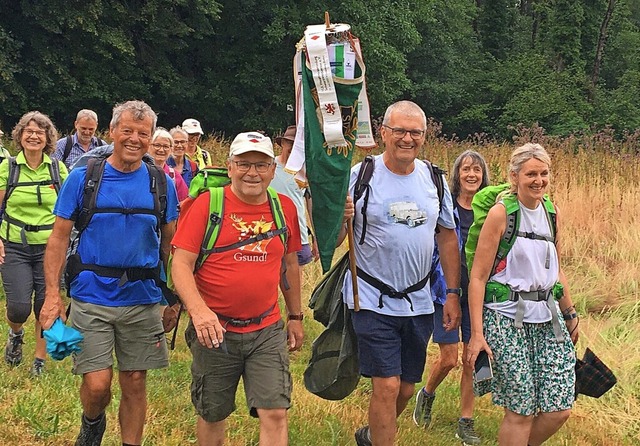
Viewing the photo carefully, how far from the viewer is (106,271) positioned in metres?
4.00

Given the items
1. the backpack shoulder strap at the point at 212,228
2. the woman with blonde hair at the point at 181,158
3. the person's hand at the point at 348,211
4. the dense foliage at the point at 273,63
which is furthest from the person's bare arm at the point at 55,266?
the dense foliage at the point at 273,63

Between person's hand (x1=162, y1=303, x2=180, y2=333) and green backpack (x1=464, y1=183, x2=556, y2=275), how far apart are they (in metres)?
1.81

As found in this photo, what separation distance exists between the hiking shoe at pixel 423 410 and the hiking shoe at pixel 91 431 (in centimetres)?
235

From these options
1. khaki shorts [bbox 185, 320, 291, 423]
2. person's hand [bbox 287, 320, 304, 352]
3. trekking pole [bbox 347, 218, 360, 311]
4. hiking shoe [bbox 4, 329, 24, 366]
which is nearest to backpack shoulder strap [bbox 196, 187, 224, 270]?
khaki shorts [bbox 185, 320, 291, 423]

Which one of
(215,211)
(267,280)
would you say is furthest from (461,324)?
(215,211)

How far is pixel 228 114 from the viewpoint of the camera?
27.4 metres

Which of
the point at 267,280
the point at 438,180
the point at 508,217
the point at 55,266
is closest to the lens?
the point at 267,280

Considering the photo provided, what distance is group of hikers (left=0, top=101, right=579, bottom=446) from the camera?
3734 mm

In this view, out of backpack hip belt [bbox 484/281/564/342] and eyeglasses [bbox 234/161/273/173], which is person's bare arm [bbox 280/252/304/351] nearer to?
eyeglasses [bbox 234/161/273/173]

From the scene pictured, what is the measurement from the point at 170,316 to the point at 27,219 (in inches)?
85.3

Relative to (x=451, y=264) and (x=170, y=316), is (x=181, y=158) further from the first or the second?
(x=451, y=264)

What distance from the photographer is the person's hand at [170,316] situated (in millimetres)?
4309

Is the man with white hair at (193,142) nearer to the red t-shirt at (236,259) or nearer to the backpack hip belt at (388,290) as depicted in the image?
the backpack hip belt at (388,290)

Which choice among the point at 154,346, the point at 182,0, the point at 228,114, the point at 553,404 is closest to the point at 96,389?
the point at 154,346
